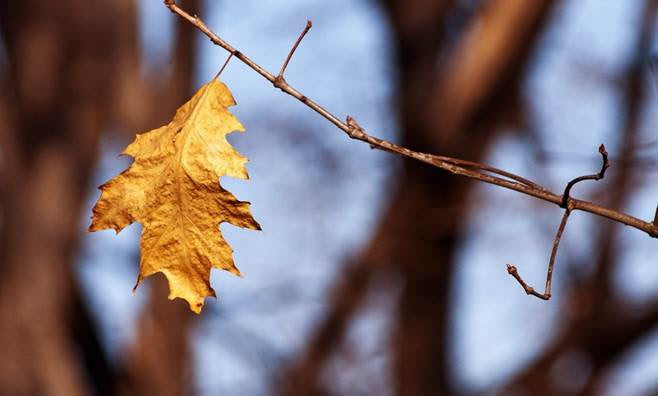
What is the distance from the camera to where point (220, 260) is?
1.12 meters

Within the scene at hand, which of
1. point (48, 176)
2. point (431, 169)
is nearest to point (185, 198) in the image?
point (431, 169)

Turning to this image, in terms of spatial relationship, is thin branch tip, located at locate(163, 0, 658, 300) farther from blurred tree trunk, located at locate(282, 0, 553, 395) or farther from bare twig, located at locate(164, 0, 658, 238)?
blurred tree trunk, located at locate(282, 0, 553, 395)

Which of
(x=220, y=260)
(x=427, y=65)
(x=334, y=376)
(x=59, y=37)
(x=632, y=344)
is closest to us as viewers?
(x=220, y=260)

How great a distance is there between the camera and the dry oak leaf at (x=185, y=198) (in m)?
1.13

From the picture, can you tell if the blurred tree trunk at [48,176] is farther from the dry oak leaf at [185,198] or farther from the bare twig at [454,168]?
the bare twig at [454,168]

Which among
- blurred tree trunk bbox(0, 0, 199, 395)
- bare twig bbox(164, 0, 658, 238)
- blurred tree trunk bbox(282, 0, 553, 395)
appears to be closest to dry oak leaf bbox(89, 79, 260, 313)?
bare twig bbox(164, 0, 658, 238)

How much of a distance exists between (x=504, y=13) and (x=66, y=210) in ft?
7.84

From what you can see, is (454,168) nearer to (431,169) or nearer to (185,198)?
(185,198)

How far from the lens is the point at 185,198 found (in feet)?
3.83

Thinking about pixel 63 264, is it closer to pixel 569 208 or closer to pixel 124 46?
pixel 124 46

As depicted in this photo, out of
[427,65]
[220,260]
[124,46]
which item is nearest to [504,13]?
[427,65]

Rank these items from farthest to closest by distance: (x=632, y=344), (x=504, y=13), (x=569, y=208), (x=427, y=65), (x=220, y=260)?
(x=427, y=65), (x=632, y=344), (x=504, y=13), (x=220, y=260), (x=569, y=208)

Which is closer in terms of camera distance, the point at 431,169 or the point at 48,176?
the point at 431,169

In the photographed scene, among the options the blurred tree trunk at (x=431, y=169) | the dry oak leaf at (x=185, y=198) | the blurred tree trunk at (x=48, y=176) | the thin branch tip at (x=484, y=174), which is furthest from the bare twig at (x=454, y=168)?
the blurred tree trunk at (x=48, y=176)
